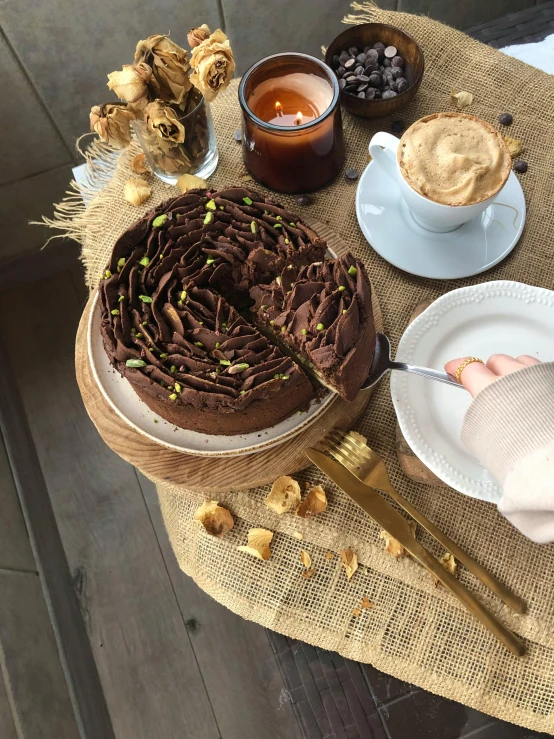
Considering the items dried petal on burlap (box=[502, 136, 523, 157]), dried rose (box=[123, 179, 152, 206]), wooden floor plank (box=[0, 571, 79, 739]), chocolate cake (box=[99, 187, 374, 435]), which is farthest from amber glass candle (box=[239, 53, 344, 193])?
wooden floor plank (box=[0, 571, 79, 739])

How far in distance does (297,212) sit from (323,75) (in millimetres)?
314

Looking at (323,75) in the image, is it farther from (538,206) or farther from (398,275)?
(538,206)

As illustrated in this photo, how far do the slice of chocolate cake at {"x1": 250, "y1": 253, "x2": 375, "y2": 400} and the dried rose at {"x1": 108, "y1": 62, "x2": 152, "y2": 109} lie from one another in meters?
0.48

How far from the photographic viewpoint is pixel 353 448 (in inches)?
48.1

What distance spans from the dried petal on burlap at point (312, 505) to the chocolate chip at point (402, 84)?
971 mm

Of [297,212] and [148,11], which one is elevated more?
[148,11]

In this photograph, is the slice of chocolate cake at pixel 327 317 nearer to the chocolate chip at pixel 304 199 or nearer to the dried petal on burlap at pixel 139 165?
the chocolate chip at pixel 304 199

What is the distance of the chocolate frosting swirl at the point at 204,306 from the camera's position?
1.10 metres

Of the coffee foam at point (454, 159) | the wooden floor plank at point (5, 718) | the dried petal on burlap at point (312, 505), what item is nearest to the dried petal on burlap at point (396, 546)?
the dried petal on burlap at point (312, 505)

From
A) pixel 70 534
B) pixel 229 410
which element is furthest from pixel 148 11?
pixel 70 534

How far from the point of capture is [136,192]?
1.54 m

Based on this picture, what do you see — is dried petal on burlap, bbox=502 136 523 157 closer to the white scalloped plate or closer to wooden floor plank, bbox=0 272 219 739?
the white scalloped plate

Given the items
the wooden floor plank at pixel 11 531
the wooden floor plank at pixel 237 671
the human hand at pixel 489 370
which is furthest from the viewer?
the wooden floor plank at pixel 11 531

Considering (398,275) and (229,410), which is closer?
(229,410)
